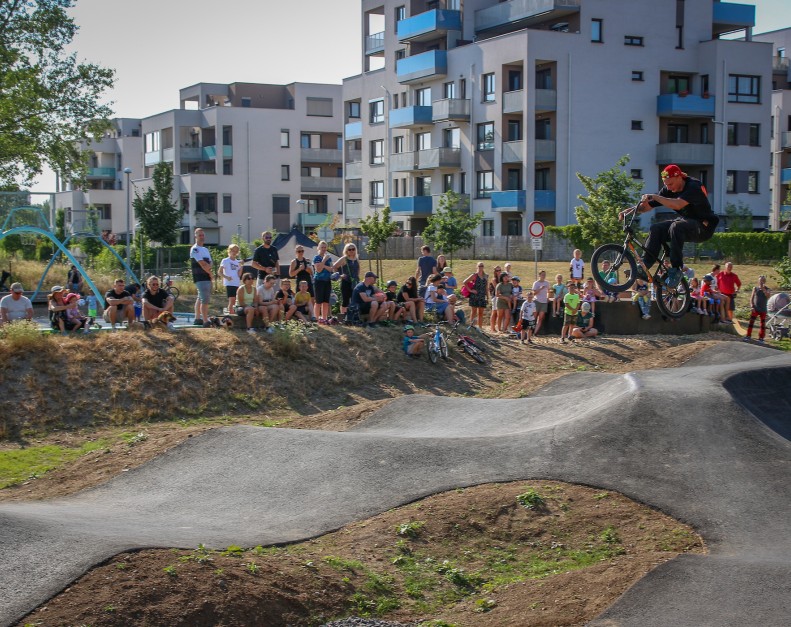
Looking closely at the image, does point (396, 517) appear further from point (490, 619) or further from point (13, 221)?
point (13, 221)

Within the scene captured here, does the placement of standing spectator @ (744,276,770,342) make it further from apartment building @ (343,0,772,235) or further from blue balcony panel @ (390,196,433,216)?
blue balcony panel @ (390,196,433,216)

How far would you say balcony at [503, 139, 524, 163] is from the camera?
190 feet

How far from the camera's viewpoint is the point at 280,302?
78.3ft

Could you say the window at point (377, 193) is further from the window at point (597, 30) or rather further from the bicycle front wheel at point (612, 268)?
the bicycle front wheel at point (612, 268)

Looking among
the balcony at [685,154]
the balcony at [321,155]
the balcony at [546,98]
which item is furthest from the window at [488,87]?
the balcony at [321,155]

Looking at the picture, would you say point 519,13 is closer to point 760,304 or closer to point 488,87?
point 488,87

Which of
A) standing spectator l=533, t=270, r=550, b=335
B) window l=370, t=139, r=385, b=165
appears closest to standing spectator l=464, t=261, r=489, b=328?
standing spectator l=533, t=270, r=550, b=335

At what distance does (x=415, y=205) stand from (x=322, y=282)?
4138cm

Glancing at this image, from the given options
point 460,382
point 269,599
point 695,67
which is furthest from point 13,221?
point 695,67

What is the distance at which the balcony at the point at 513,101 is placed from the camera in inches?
2256

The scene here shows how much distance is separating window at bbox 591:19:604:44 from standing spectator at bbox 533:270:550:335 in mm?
33426

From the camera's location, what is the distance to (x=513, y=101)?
57781mm

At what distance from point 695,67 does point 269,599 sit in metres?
57.4

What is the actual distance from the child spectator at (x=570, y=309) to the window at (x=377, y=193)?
43.6m
